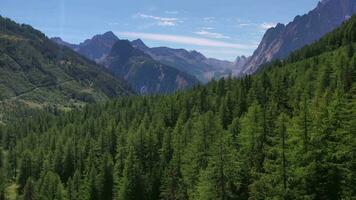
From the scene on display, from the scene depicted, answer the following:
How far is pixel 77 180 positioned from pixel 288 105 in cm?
6790

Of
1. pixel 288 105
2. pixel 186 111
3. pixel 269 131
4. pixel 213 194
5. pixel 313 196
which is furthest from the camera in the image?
pixel 186 111

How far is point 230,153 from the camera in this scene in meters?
78.8

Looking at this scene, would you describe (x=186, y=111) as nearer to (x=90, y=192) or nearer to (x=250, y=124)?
(x=90, y=192)

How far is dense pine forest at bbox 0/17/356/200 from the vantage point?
60.8 metres

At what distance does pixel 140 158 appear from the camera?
13638cm

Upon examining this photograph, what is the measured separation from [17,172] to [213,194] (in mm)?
131205

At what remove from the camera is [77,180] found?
131125mm

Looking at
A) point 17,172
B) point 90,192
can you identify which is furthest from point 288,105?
point 17,172

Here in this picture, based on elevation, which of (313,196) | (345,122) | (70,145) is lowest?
(70,145)

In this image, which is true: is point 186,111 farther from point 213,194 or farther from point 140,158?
point 213,194

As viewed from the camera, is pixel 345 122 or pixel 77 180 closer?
pixel 345 122

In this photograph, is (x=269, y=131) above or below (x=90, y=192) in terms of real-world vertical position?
above

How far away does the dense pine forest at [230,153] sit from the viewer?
2393 inches

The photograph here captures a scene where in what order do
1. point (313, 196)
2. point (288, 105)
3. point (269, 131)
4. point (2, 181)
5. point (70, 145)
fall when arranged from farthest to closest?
1. point (70, 145)
2. point (2, 181)
3. point (288, 105)
4. point (269, 131)
5. point (313, 196)
